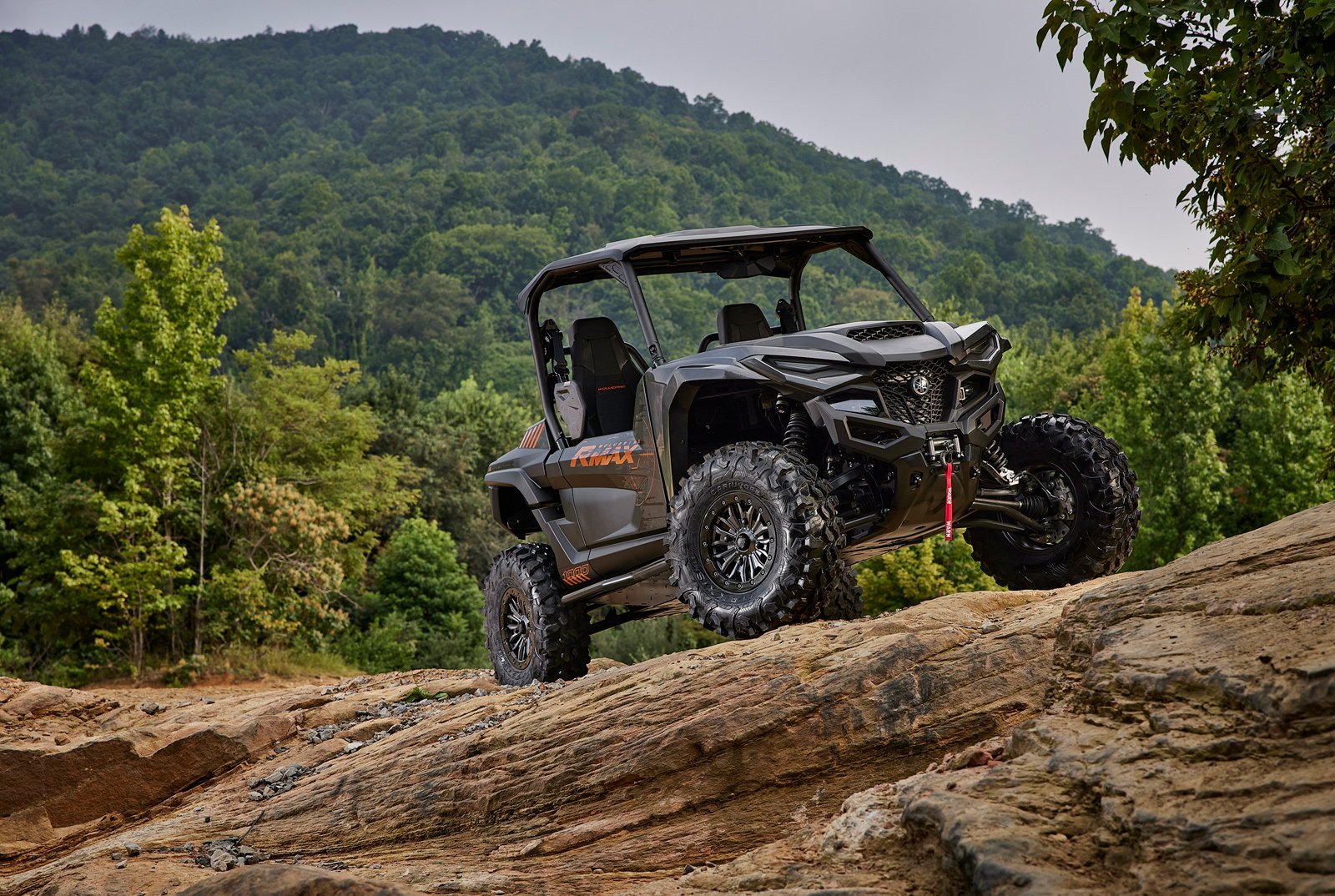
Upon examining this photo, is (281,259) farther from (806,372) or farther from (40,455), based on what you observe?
(806,372)

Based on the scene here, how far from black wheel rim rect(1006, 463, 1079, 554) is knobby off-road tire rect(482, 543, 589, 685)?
10.9ft

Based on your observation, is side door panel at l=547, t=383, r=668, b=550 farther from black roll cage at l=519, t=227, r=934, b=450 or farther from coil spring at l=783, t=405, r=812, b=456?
coil spring at l=783, t=405, r=812, b=456

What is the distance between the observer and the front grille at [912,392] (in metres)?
7.29

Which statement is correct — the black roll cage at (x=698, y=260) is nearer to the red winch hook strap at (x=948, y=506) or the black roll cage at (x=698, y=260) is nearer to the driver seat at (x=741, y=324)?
the driver seat at (x=741, y=324)

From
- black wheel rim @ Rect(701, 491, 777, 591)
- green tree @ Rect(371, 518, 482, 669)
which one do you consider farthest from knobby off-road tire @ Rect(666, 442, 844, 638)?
green tree @ Rect(371, 518, 482, 669)

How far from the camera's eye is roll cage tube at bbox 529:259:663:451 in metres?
8.23

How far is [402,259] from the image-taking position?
4272 inches

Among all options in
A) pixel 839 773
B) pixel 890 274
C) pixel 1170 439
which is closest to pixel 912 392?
pixel 890 274

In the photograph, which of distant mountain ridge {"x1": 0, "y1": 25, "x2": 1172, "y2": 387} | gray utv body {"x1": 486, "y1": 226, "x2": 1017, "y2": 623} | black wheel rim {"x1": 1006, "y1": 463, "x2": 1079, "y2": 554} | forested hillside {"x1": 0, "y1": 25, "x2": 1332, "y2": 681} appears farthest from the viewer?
distant mountain ridge {"x1": 0, "y1": 25, "x2": 1172, "y2": 387}

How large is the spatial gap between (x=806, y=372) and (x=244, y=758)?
5181 mm

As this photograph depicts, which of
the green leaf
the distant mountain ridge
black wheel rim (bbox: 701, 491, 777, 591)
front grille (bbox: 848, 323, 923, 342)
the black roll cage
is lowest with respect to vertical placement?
black wheel rim (bbox: 701, 491, 777, 591)

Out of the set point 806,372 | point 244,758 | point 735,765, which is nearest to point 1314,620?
point 735,765

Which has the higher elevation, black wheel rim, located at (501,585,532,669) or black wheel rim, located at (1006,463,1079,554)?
black wheel rim, located at (1006,463,1079,554)

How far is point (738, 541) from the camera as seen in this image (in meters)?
7.38
